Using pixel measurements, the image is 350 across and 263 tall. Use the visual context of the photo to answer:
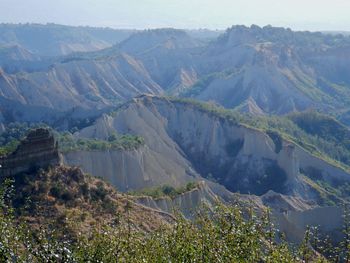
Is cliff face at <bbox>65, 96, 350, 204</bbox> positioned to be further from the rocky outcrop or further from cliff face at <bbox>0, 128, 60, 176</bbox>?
cliff face at <bbox>0, 128, 60, 176</bbox>

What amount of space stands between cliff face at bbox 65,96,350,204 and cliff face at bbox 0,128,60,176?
24.4 m

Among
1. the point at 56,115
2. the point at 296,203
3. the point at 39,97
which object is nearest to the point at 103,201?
the point at 296,203

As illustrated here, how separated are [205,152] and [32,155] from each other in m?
47.6

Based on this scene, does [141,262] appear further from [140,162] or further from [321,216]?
[140,162]

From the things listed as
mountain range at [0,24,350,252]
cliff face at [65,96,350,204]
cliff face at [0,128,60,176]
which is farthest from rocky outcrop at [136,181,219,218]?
cliff face at [65,96,350,204]

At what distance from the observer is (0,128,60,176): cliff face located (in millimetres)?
37188

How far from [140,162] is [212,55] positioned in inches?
4299

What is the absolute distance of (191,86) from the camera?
488ft

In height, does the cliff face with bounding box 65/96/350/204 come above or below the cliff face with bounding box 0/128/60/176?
below

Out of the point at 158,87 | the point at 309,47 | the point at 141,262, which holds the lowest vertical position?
the point at 158,87

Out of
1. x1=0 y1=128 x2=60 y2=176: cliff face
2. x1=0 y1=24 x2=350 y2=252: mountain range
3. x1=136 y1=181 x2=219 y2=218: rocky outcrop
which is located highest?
x1=0 y1=128 x2=60 y2=176: cliff face

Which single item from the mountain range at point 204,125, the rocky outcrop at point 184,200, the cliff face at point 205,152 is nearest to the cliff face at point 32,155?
the mountain range at point 204,125

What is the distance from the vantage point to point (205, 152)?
83.6 meters

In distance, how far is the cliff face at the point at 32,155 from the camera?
122 feet
